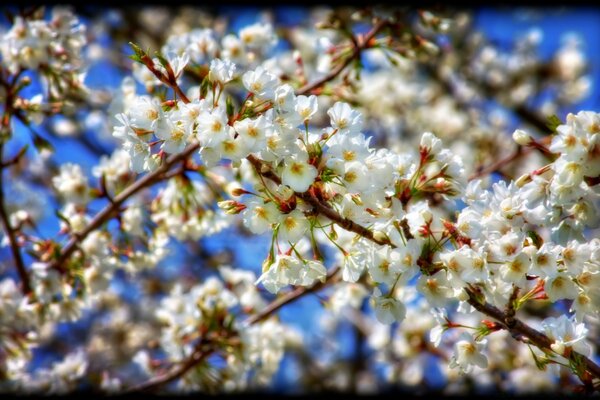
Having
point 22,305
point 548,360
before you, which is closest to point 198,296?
point 22,305

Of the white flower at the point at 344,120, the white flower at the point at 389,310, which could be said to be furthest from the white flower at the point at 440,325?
the white flower at the point at 344,120

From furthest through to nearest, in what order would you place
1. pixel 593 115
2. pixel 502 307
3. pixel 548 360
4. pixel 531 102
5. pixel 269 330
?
pixel 531 102 → pixel 269 330 → pixel 502 307 → pixel 548 360 → pixel 593 115

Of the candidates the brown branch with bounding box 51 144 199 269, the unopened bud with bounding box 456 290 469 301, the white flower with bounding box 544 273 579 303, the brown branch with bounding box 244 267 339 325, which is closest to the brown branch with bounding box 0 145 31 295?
the brown branch with bounding box 51 144 199 269

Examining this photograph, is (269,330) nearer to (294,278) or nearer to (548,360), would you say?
(294,278)

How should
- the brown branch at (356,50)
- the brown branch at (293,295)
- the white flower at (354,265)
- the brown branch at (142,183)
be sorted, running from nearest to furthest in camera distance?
1. the white flower at (354,265)
2. the brown branch at (142,183)
3. the brown branch at (293,295)
4. the brown branch at (356,50)

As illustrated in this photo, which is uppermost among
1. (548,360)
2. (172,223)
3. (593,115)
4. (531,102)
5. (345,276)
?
(593,115)

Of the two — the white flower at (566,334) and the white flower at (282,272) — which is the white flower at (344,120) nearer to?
the white flower at (282,272)

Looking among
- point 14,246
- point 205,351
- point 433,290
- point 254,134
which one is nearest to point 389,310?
point 433,290
